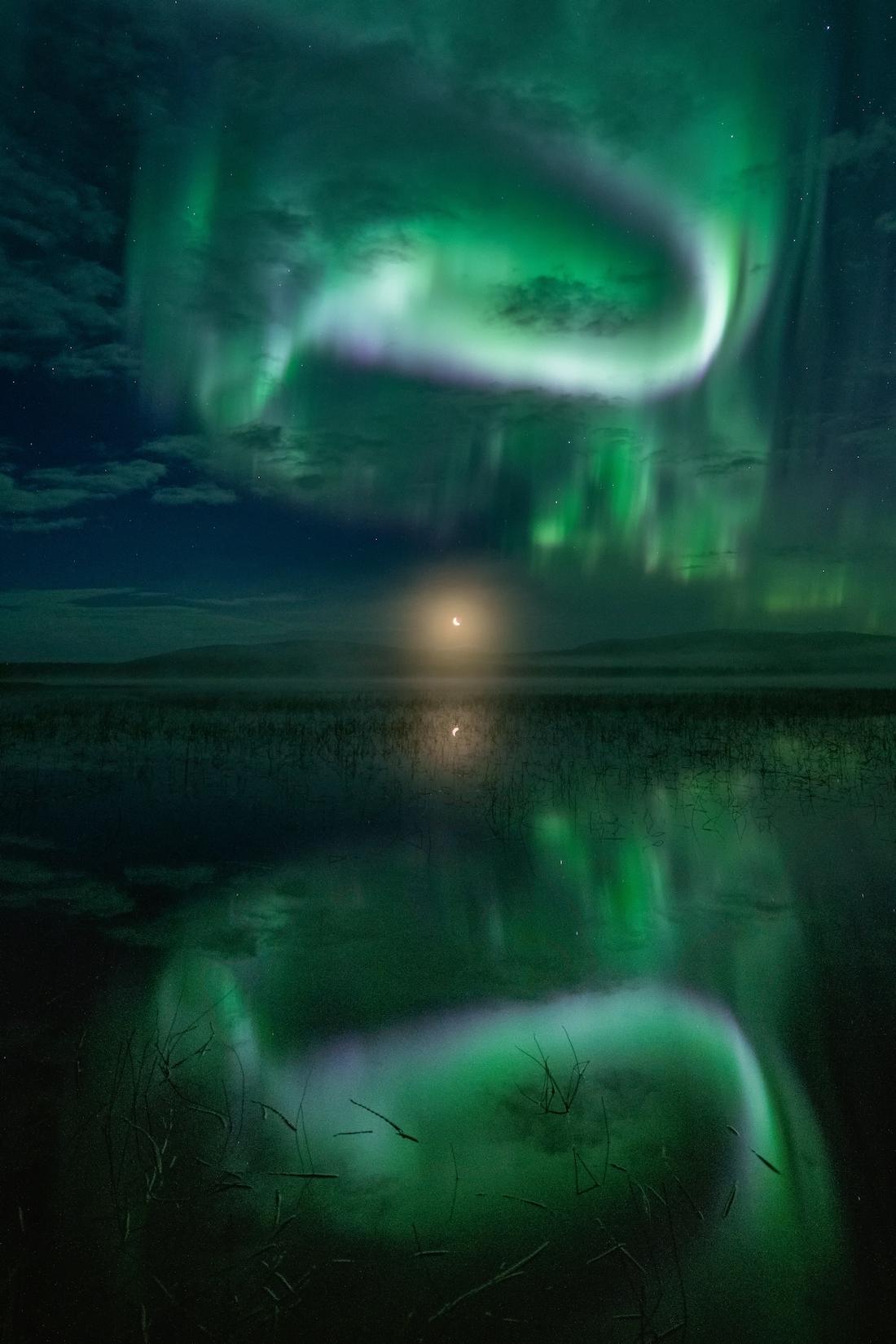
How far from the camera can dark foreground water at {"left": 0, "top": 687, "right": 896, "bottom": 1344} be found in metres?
3.03

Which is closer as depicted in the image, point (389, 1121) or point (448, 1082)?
point (389, 1121)

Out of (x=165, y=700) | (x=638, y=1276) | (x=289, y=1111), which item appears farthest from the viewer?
(x=165, y=700)

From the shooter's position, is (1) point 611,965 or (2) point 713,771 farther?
(2) point 713,771

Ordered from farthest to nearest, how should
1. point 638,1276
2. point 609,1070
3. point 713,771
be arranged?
point 713,771 → point 609,1070 → point 638,1276

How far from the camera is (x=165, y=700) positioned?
3500 cm

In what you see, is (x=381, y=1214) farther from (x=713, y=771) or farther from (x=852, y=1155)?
(x=713, y=771)

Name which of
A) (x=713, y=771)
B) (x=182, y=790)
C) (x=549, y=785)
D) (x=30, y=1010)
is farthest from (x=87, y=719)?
(x=30, y=1010)

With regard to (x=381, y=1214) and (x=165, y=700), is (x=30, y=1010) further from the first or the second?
(x=165, y=700)

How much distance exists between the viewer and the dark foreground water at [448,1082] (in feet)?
9.93

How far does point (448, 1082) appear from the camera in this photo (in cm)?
445

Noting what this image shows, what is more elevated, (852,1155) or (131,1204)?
(852,1155)

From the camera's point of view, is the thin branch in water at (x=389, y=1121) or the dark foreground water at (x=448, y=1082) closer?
the dark foreground water at (x=448, y=1082)

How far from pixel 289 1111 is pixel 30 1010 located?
2.17 metres

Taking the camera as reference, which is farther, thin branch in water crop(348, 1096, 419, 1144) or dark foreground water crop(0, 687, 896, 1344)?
thin branch in water crop(348, 1096, 419, 1144)
